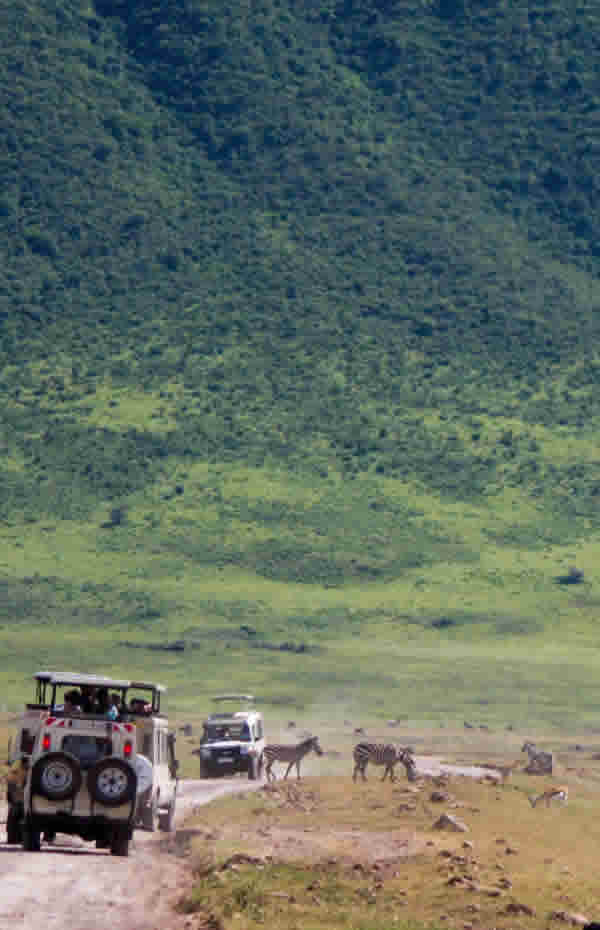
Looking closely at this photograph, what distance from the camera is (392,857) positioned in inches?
1223

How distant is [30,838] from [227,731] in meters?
22.6

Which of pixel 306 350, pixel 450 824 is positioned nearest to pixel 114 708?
pixel 450 824

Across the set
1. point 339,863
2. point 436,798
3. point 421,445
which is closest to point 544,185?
point 421,445

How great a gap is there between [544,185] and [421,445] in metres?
44.1

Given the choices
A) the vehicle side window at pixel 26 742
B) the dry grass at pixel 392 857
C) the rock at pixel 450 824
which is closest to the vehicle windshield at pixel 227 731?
the dry grass at pixel 392 857

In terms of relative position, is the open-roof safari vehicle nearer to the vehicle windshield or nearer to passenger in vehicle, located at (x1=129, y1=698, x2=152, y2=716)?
passenger in vehicle, located at (x1=129, y1=698, x2=152, y2=716)

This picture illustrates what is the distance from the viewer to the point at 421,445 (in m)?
128

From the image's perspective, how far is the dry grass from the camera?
24.8 meters

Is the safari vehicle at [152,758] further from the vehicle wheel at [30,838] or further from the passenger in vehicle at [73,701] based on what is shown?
the vehicle wheel at [30,838]

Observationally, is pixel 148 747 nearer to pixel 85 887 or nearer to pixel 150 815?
pixel 150 815

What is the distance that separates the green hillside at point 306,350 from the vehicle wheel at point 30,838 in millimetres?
61953

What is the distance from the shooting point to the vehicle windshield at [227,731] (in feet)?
160

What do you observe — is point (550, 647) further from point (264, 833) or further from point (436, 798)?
point (264, 833)

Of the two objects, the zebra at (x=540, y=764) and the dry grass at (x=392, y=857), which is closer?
A: the dry grass at (x=392, y=857)
